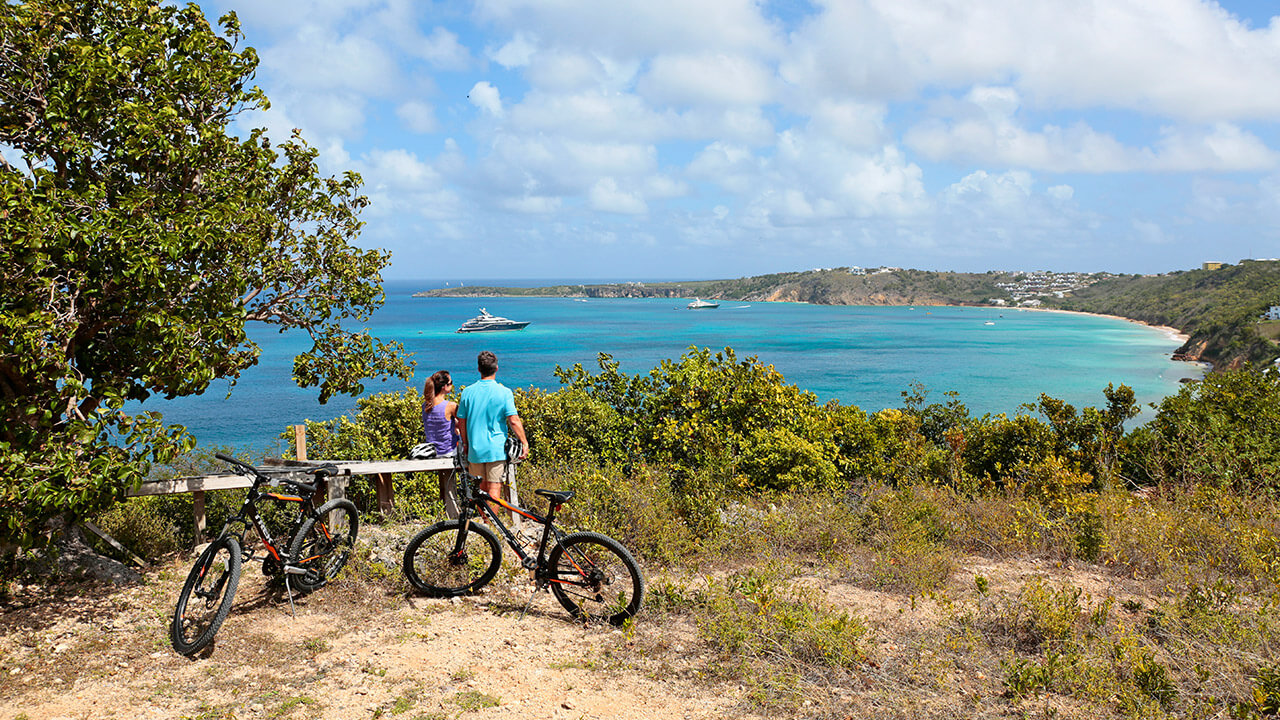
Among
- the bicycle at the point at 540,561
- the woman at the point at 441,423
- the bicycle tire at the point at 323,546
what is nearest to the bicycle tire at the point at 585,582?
the bicycle at the point at 540,561

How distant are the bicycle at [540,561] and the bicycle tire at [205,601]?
1.28 metres

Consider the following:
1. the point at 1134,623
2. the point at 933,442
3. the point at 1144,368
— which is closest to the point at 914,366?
the point at 1144,368

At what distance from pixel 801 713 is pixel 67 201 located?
240 inches

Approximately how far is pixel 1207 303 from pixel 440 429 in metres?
125

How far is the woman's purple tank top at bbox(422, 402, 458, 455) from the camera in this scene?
7.85m

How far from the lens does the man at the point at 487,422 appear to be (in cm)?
682

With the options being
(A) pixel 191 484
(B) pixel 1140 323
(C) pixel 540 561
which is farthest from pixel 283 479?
(B) pixel 1140 323

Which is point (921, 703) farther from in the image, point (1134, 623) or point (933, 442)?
point (933, 442)

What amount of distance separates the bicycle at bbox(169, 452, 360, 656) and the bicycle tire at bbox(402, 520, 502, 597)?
0.65 m

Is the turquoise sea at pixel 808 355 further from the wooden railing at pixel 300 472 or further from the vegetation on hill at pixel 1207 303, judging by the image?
the wooden railing at pixel 300 472

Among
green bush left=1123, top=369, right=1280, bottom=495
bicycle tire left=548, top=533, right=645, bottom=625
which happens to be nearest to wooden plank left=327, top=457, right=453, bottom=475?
bicycle tire left=548, top=533, right=645, bottom=625

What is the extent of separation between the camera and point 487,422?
22.6 feet

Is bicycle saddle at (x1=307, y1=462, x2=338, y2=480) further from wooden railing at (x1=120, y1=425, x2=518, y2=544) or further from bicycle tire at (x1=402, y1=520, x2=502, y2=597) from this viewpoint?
bicycle tire at (x1=402, y1=520, x2=502, y2=597)

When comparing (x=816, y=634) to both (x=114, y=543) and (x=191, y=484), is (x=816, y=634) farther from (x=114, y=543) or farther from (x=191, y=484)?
(x=114, y=543)
